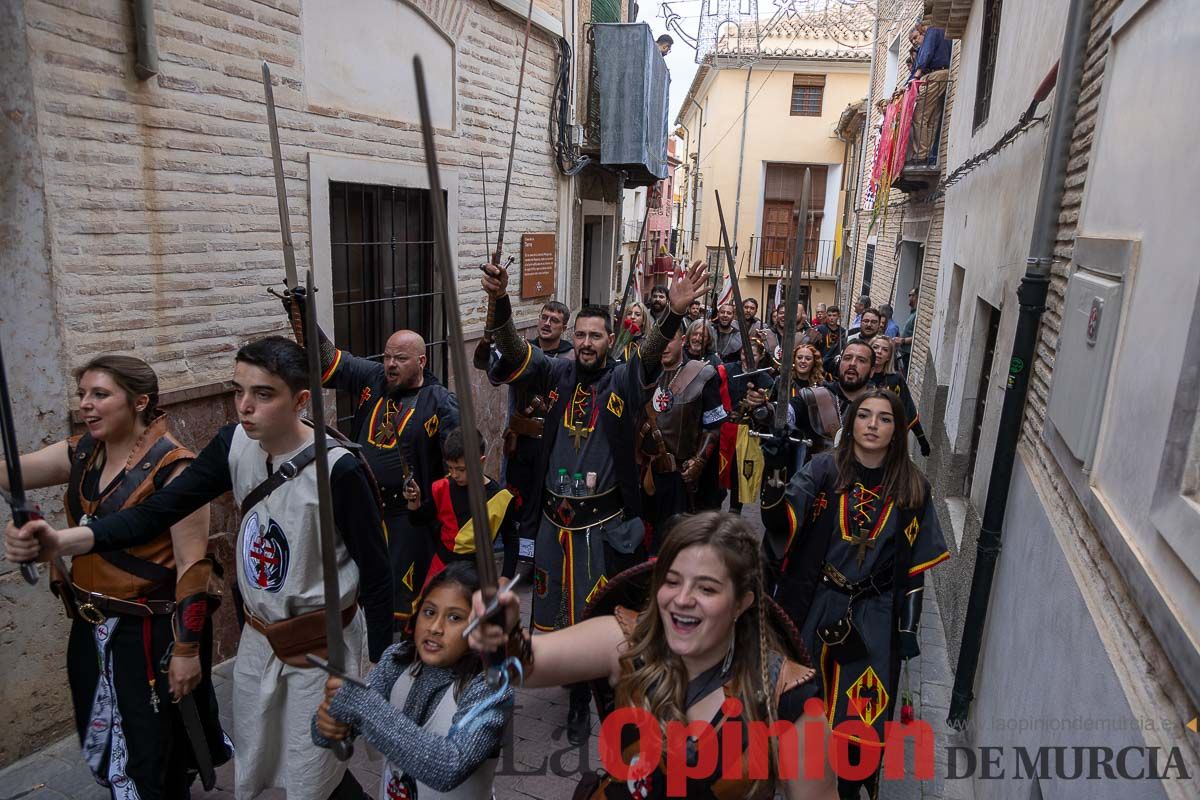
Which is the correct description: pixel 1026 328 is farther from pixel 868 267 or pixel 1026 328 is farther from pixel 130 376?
pixel 868 267

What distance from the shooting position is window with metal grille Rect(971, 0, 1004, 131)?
24.3 feet

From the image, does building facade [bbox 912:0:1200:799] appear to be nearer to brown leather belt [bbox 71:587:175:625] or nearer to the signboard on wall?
brown leather belt [bbox 71:587:175:625]

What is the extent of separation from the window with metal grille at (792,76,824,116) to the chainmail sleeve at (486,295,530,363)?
2712 cm

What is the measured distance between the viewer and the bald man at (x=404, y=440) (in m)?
4.55

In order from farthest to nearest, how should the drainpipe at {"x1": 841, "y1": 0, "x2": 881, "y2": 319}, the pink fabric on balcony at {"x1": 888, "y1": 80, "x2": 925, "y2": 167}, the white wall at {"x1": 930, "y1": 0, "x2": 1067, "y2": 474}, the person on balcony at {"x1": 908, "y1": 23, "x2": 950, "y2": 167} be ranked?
the drainpipe at {"x1": 841, "y1": 0, "x2": 881, "y2": 319}
the pink fabric on balcony at {"x1": 888, "y1": 80, "x2": 925, "y2": 167}
the person on balcony at {"x1": 908, "y1": 23, "x2": 950, "y2": 167}
the white wall at {"x1": 930, "y1": 0, "x2": 1067, "y2": 474}

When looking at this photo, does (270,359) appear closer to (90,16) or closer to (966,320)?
(90,16)

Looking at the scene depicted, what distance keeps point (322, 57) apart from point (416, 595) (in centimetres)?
353

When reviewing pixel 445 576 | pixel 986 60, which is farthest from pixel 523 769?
pixel 986 60

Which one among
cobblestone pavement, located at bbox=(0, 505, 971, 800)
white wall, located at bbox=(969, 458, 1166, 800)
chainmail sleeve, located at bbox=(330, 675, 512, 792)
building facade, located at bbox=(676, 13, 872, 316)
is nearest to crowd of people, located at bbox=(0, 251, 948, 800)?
chainmail sleeve, located at bbox=(330, 675, 512, 792)

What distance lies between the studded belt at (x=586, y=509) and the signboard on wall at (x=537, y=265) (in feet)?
16.2

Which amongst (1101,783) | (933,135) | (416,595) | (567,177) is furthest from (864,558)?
(933,135)

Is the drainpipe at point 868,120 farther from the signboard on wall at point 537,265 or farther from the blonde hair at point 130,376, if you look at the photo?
the blonde hair at point 130,376

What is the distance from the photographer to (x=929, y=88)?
11.4m

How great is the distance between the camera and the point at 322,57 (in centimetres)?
555
